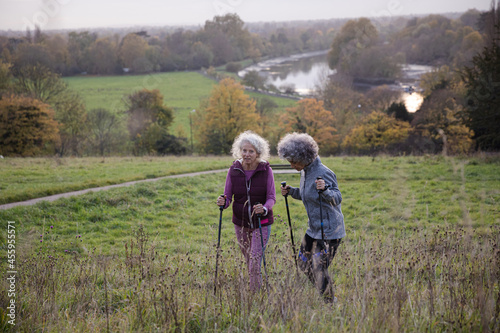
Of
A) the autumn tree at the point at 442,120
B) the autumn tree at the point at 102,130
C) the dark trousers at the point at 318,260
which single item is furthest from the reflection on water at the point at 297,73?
the dark trousers at the point at 318,260

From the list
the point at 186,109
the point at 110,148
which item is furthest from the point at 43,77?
the point at 186,109

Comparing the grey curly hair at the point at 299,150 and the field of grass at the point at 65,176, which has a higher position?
the grey curly hair at the point at 299,150

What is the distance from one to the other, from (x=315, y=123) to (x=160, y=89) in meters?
38.2

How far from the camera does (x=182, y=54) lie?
91500 millimetres

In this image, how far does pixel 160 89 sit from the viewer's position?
68.7 metres

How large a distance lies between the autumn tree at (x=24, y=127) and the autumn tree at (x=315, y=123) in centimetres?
2300

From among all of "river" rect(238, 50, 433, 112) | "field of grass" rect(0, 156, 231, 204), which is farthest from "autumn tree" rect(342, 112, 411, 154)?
"field of grass" rect(0, 156, 231, 204)

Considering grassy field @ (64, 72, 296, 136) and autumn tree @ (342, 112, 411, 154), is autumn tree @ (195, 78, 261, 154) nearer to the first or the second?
grassy field @ (64, 72, 296, 136)

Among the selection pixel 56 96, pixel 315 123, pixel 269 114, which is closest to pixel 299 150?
pixel 315 123

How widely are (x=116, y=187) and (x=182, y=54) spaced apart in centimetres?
8586

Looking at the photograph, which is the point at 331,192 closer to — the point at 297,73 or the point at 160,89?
the point at 160,89

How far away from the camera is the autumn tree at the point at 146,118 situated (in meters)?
37.5

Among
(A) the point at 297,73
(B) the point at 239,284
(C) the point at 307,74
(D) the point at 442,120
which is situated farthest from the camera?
(A) the point at 297,73

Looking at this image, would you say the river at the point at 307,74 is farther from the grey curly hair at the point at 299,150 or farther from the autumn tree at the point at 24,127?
the grey curly hair at the point at 299,150
